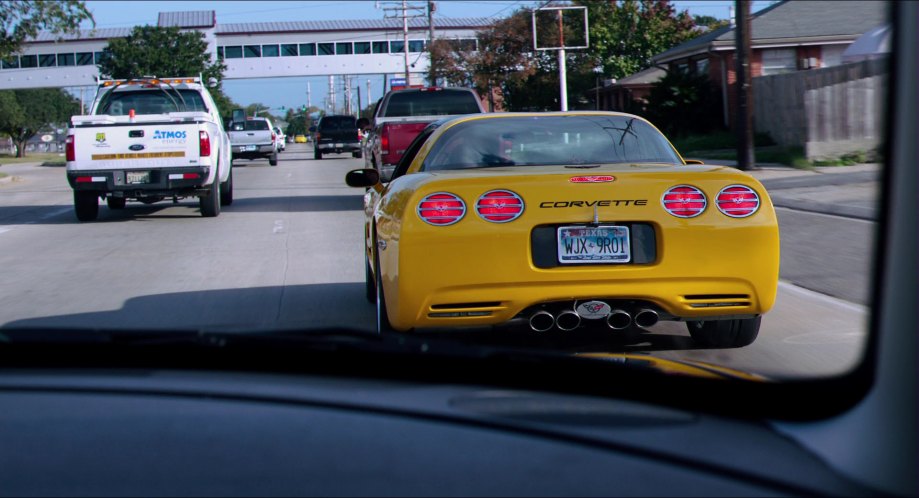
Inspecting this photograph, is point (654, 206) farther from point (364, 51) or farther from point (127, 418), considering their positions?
point (364, 51)

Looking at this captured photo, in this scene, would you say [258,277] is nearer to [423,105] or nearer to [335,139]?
[423,105]

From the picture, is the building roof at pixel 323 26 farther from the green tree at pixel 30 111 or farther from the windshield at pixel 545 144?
the windshield at pixel 545 144

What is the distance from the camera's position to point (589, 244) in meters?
5.45

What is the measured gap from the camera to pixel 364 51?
86812mm

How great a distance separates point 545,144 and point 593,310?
138 centimetres

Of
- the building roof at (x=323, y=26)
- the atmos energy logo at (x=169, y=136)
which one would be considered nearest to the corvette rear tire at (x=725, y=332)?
the atmos energy logo at (x=169, y=136)

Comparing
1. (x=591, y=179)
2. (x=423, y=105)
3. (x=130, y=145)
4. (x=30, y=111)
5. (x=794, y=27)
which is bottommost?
(x=591, y=179)

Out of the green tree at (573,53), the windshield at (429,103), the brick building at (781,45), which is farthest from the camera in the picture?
the green tree at (573,53)

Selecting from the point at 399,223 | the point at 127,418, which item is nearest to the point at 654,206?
the point at 399,223

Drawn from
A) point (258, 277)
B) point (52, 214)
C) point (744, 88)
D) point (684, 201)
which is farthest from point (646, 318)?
point (744, 88)

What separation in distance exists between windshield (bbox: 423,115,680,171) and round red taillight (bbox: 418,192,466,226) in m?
0.92

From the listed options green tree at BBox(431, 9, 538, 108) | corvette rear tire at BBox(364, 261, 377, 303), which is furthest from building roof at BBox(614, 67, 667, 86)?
corvette rear tire at BBox(364, 261, 377, 303)

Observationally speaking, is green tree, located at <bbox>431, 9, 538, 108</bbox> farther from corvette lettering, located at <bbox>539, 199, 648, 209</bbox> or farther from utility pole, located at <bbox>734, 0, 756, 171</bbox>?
corvette lettering, located at <bbox>539, 199, 648, 209</bbox>

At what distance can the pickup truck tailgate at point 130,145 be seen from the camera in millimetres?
16094
